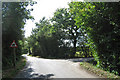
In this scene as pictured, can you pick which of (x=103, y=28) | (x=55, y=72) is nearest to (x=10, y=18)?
(x=55, y=72)

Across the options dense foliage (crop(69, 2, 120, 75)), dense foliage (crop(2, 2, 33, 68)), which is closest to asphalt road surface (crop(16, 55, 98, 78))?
dense foliage (crop(69, 2, 120, 75))

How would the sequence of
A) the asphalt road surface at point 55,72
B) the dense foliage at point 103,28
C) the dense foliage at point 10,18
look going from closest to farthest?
1. the dense foliage at point 103,28
2. the asphalt road surface at point 55,72
3. the dense foliage at point 10,18

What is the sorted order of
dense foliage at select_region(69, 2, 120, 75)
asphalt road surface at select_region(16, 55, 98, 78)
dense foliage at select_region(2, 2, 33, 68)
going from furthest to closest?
1. dense foliage at select_region(2, 2, 33, 68)
2. asphalt road surface at select_region(16, 55, 98, 78)
3. dense foliage at select_region(69, 2, 120, 75)

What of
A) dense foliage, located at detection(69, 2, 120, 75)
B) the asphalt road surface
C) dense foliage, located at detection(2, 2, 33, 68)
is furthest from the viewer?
dense foliage, located at detection(2, 2, 33, 68)

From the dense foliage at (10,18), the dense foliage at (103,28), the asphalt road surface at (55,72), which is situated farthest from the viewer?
the dense foliage at (10,18)

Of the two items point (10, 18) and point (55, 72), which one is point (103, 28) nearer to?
point (55, 72)

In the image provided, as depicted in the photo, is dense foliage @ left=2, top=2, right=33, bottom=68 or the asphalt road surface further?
dense foliage @ left=2, top=2, right=33, bottom=68

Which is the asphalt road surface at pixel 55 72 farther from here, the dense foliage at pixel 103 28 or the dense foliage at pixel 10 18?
the dense foliage at pixel 10 18

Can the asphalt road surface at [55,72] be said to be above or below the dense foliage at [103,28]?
below

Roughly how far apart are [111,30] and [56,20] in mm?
21423

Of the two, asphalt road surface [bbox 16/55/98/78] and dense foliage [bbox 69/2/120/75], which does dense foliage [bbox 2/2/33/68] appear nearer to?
asphalt road surface [bbox 16/55/98/78]

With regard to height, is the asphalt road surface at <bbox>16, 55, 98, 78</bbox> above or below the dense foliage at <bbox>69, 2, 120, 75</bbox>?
below

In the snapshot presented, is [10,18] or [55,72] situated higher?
[10,18]

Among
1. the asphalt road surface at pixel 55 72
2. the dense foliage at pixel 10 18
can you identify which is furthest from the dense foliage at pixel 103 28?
the dense foliage at pixel 10 18
